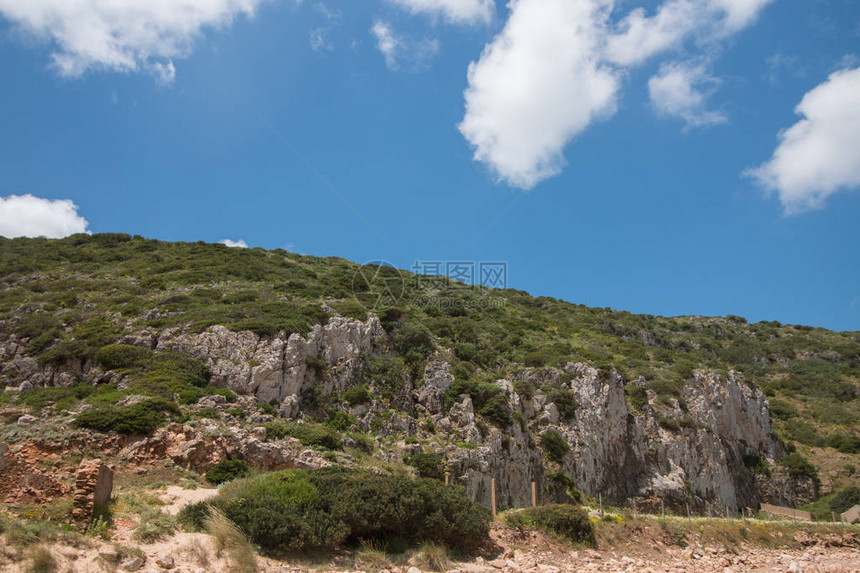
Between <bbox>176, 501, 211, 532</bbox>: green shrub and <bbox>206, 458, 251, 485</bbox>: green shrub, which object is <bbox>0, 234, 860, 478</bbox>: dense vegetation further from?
<bbox>176, 501, 211, 532</bbox>: green shrub

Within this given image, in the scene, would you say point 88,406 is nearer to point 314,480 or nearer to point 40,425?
point 40,425

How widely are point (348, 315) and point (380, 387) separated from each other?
658cm

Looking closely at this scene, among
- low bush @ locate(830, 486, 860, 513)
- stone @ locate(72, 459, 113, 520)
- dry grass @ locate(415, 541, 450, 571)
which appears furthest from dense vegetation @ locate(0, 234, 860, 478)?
dry grass @ locate(415, 541, 450, 571)

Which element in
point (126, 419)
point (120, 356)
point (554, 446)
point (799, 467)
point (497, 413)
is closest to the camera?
point (126, 419)

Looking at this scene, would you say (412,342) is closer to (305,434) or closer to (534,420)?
(534,420)

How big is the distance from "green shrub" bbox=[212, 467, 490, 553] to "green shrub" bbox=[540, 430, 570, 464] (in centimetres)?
1584

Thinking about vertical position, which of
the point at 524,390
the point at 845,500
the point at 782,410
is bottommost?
the point at 845,500

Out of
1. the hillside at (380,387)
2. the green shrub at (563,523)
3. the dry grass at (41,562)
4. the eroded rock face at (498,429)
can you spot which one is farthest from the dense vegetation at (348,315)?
the dry grass at (41,562)

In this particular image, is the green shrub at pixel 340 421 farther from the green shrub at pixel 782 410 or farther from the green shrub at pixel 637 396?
the green shrub at pixel 782 410

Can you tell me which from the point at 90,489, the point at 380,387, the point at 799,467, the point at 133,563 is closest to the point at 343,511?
the point at 133,563

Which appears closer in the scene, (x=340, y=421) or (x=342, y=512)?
(x=342, y=512)

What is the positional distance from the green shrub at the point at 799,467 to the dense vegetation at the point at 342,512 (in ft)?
127

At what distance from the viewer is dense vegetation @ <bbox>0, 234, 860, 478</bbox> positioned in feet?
86.3

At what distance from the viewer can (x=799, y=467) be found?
40.9m
